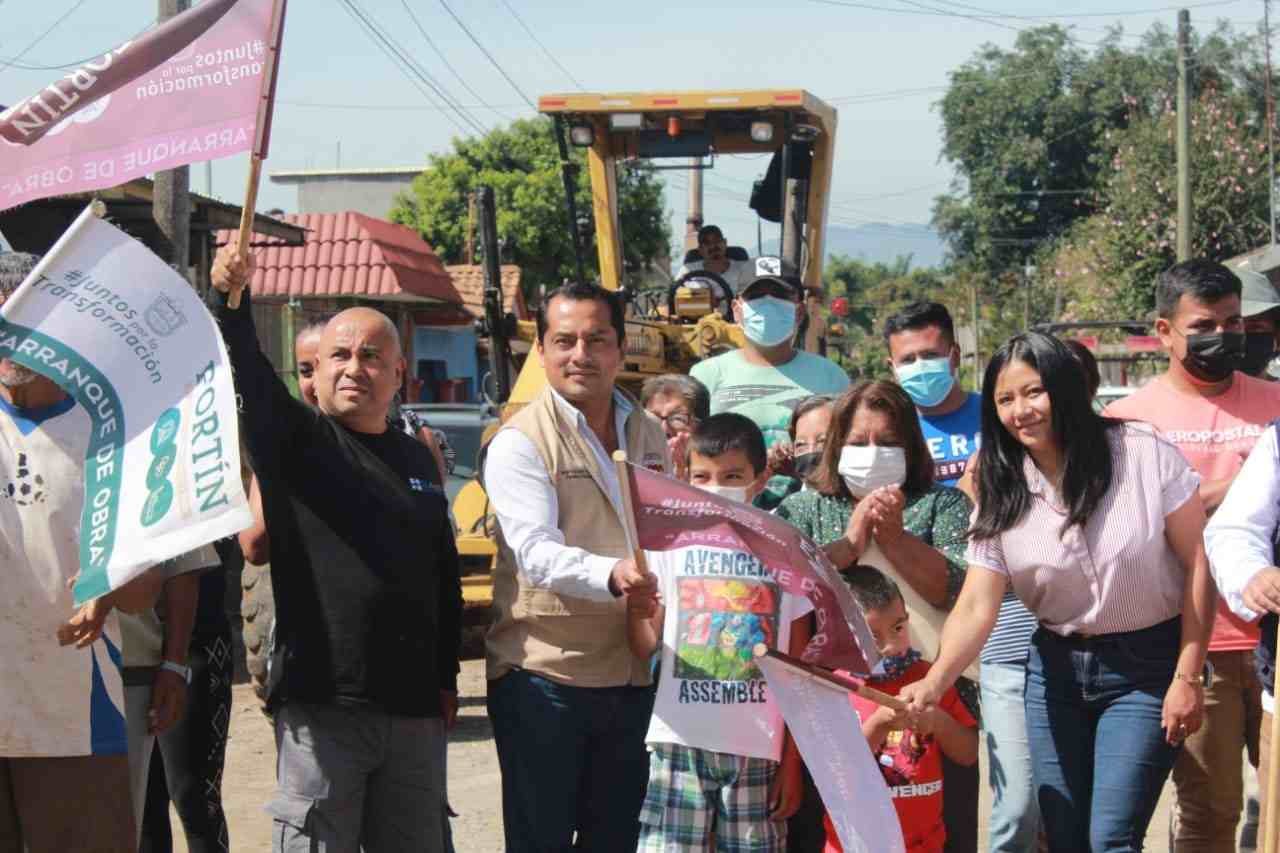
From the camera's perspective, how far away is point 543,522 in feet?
16.5

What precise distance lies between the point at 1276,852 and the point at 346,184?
52.5m

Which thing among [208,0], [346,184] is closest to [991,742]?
[208,0]

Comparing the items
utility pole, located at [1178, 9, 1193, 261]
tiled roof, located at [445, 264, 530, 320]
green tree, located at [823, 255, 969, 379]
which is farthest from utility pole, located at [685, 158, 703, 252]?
green tree, located at [823, 255, 969, 379]

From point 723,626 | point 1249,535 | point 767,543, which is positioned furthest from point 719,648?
point 1249,535

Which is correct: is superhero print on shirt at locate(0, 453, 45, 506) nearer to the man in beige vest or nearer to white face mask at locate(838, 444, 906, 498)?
the man in beige vest

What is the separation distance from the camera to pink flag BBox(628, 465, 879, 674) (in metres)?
4.72

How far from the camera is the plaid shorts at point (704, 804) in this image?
16.7 feet

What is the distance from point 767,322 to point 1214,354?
2.33 meters

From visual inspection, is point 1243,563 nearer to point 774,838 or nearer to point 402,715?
point 774,838

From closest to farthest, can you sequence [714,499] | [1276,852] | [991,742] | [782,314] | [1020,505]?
[1276,852] → [714,499] → [1020,505] → [991,742] → [782,314]

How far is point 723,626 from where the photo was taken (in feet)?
16.9

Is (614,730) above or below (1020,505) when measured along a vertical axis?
below

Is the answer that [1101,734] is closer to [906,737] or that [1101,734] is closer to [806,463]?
[906,737]

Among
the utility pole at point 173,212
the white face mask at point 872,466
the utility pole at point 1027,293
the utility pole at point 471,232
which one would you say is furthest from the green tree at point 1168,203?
the white face mask at point 872,466
